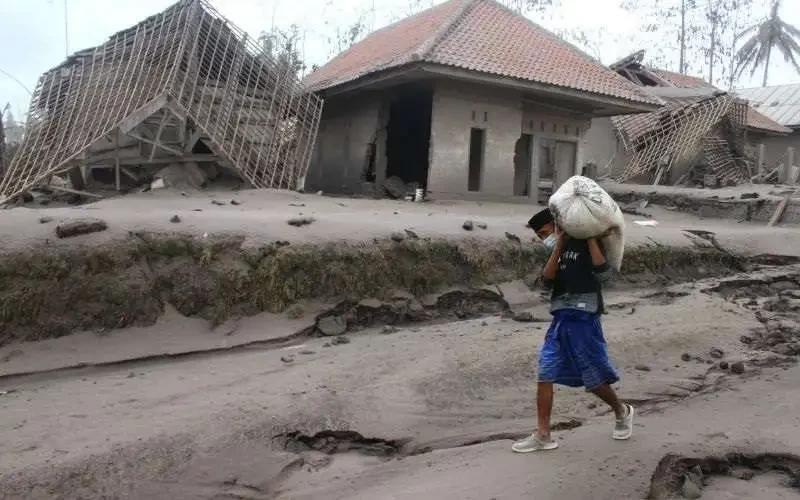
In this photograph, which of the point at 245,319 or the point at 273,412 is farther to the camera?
the point at 245,319

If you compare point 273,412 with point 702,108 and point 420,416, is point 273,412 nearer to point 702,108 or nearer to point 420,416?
point 420,416

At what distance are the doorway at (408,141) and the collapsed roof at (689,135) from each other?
8.09 m

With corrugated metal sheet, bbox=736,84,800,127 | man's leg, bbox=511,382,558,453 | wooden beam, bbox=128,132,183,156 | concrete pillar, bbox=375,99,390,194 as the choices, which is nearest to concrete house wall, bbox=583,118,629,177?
concrete pillar, bbox=375,99,390,194

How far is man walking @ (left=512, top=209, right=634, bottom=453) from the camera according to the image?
4.10 metres

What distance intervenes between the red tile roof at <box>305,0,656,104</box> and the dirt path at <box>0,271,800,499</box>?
286 inches

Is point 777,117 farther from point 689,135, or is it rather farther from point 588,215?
point 588,215

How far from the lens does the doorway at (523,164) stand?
593 inches

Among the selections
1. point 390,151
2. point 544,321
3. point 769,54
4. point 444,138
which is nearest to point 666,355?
point 544,321

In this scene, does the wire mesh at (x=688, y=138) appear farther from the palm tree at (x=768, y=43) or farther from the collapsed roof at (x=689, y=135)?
the palm tree at (x=768, y=43)

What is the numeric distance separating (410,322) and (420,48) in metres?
6.84

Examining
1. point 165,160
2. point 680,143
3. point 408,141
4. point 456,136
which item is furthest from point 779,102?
point 165,160

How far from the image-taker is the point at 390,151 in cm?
1667

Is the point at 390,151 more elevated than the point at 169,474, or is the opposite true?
the point at 390,151

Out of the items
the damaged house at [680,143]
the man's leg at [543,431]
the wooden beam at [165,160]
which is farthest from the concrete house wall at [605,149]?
the man's leg at [543,431]
